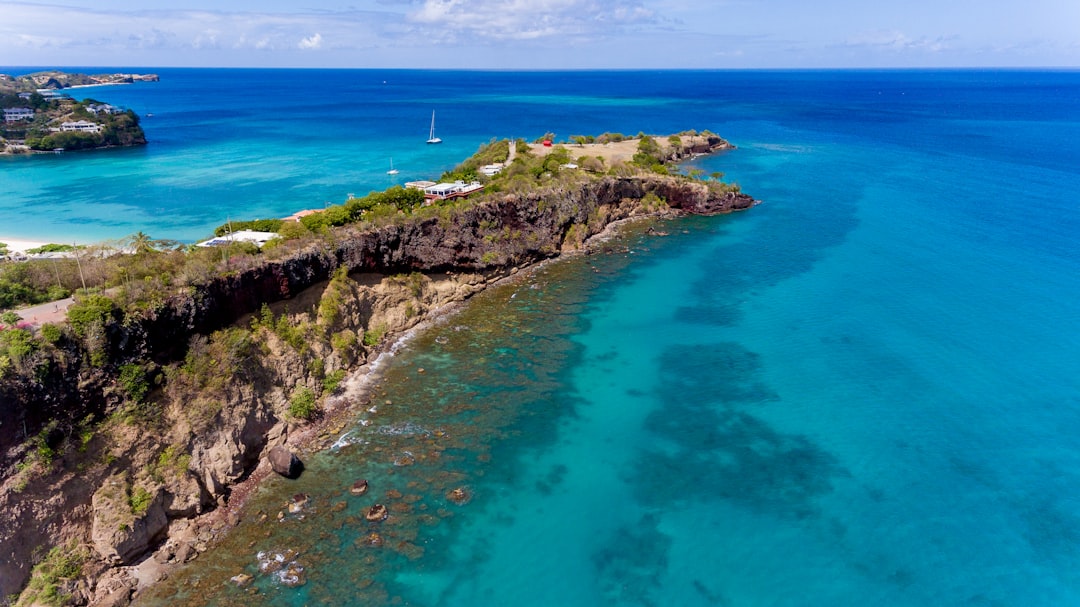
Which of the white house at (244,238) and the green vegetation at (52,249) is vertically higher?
the white house at (244,238)

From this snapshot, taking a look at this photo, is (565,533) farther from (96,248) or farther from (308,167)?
(308,167)

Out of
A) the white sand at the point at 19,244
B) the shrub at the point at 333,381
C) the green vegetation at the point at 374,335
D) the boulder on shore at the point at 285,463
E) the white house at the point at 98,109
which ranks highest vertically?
the white house at the point at 98,109

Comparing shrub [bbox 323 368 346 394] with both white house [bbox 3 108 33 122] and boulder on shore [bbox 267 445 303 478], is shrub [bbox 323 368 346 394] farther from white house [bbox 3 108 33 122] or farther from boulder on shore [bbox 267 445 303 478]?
white house [bbox 3 108 33 122]

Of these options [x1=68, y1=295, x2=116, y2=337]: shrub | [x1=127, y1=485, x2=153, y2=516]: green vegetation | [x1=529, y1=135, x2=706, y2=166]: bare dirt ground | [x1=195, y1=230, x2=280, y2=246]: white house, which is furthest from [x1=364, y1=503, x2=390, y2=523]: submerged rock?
[x1=529, y1=135, x2=706, y2=166]: bare dirt ground

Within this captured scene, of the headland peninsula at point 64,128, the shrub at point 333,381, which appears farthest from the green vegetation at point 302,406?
the headland peninsula at point 64,128

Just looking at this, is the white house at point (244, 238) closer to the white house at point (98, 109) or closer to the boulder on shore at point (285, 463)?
the boulder on shore at point (285, 463)
